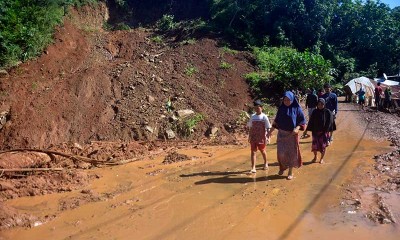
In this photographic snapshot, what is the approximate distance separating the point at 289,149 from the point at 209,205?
198 cm

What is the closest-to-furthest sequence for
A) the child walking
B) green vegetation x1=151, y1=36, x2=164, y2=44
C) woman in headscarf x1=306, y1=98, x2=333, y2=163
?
the child walking → woman in headscarf x1=306, y1=98, x2=333, y2=163 → green vegetation x1=151, y1=36, x2=164, y2=44

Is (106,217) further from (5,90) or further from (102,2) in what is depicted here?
(102,2)

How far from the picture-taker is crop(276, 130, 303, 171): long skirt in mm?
6957

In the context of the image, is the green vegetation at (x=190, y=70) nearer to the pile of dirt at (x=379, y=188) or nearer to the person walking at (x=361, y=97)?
the pile of dirt at (x=379, y=188)

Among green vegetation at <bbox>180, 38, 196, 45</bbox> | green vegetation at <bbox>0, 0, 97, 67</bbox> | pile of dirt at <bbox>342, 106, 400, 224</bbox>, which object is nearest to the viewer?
pile of dirt at <bbox>342, 106, 400, 224</bbox>

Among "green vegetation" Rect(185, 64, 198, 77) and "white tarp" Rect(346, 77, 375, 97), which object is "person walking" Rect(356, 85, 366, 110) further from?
"green vegetation" Rect(185, 64, 198, 77)

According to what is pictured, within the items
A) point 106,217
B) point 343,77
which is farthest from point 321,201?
point 343,77

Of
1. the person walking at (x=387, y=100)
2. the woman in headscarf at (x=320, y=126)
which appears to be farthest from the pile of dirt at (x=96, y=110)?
the person walking at (x=387, y=100)

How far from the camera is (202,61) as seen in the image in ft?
54.6

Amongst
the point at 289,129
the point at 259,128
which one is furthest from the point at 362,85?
the point at 289,129

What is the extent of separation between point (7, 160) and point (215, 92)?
26.3 feet

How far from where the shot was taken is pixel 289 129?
271 inches

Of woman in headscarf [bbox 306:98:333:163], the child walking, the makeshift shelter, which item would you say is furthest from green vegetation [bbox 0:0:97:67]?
the makeshift shelter

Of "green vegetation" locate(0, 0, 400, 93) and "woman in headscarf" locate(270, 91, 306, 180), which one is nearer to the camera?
"woman in headscarf" locate(270, 91, 306, 180)
